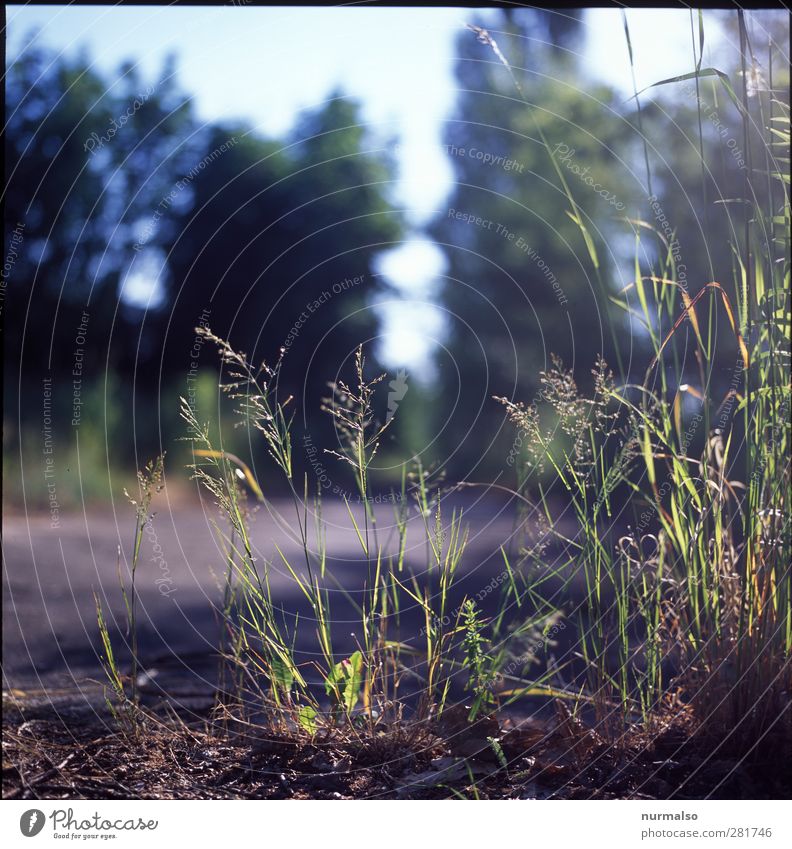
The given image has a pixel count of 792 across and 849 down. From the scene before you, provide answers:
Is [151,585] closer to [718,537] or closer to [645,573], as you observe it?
[645,573]

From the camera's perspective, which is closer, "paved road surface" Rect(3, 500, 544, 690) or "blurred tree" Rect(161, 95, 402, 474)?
"paved road surface" Rect(3, 500, 544, 690)

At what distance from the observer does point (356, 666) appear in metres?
1.78

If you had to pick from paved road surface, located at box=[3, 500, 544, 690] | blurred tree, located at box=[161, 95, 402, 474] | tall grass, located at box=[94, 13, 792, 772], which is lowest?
paved road surface, located at box=[3, 500, 544, 690]

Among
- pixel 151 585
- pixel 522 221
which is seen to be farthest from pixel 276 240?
pixel 151 585

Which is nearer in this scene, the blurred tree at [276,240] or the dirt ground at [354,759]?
the dirt ground at [354,759]

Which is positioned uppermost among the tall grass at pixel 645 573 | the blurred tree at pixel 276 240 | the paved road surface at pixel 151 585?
the blurred tree at pixel 276 240

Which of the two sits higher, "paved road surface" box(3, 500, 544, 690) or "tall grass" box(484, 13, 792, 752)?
"tall grass" box(484, 13, 792, 752)

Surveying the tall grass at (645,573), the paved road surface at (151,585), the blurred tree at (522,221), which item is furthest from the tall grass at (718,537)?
the blurred tree at (522,221)

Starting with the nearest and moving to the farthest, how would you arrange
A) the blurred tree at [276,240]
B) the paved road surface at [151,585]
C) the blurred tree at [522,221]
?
the paved road surface at [151,585] → the blurred tree at [276,240] → the blurred tree at [522,221]

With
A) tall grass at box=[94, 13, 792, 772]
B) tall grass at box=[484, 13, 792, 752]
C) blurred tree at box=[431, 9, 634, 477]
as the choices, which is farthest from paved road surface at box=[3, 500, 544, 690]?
blurred tree at box=[431, 9, 634, 477]

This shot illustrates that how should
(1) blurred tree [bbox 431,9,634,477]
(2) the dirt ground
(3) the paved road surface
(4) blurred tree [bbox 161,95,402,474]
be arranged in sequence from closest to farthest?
(2) the dirt ground, (3) the paved road surface, (4) blurred tree [bbox 161,95,402,474], (1) blurred tree [bbox 431,9,634,477]

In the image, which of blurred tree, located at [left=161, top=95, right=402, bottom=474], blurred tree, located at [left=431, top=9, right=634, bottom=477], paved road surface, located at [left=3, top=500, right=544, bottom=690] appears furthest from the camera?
blurred tree, located at [left=431, top=9, right=634, bottom=477]

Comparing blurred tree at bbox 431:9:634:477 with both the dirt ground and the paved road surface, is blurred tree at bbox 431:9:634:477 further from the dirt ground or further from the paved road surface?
the dirt ground

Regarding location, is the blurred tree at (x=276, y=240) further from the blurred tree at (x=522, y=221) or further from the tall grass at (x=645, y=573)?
the tall grass at (x=645, y=573)
